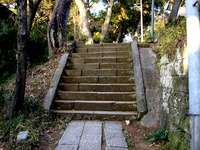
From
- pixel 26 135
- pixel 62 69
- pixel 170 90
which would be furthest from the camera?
pixel 62 69

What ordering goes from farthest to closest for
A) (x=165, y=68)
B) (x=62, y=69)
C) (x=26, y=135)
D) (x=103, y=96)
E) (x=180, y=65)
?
(x=62, y=69) < (x=103, y=96) < (x=165, y=68) < (x=26, y=135) < (x=180, y=65)

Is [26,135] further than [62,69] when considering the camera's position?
No

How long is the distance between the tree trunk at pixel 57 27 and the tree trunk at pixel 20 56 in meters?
3.42

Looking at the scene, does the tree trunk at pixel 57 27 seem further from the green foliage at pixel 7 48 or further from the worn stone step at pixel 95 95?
the worn stone step at pixel 95 95

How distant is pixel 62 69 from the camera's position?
6066 millimetres

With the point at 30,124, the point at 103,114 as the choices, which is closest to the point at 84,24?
the point at 103,114

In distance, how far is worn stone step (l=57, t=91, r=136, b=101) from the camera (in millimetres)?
5160

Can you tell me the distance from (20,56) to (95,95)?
1979mm

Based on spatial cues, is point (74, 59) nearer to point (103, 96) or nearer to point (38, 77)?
point (38, 77)

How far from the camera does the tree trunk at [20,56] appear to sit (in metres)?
3.99

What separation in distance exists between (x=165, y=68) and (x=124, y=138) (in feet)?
4.71

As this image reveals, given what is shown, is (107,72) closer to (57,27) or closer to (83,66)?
(83,66)

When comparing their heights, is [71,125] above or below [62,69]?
below

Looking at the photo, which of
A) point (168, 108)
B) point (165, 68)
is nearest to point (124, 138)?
point (168, 108)
